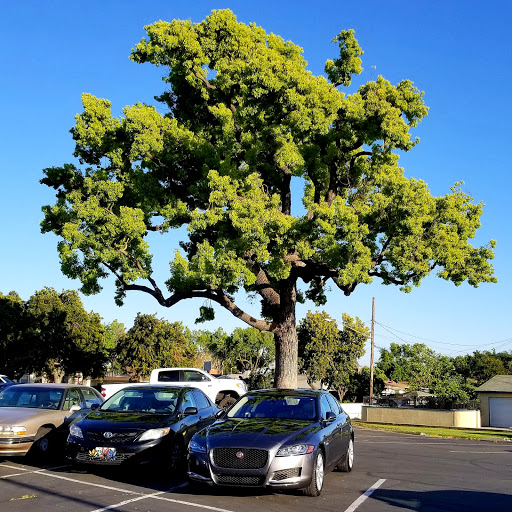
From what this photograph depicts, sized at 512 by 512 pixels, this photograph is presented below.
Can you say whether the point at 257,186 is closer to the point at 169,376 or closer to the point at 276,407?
the point at 169,376

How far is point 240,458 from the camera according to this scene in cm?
826

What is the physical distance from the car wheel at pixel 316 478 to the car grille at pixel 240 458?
807mm

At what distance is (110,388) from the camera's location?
69.5 ft

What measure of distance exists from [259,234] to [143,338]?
44457 mm

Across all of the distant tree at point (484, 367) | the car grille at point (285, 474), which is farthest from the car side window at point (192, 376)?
the distant tree at point (484, 367)

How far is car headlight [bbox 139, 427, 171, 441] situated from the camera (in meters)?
9.88

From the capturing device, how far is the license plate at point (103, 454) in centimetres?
969

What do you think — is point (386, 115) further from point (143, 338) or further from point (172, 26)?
point (143, 338)

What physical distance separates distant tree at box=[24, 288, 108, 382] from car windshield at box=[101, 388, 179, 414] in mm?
42716

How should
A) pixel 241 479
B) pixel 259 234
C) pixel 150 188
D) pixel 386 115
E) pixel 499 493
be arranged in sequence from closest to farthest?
pixel 241 479 → pixel 499 493 → pixel 259 234 → pixel 386 115 → pixel 150 188

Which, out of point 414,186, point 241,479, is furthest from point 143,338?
point 241,479

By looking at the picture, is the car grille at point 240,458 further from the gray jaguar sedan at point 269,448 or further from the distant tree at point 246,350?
the distant tree at point 246,350

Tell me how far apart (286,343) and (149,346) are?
40827mm

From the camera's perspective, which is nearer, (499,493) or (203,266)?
(499,493)
